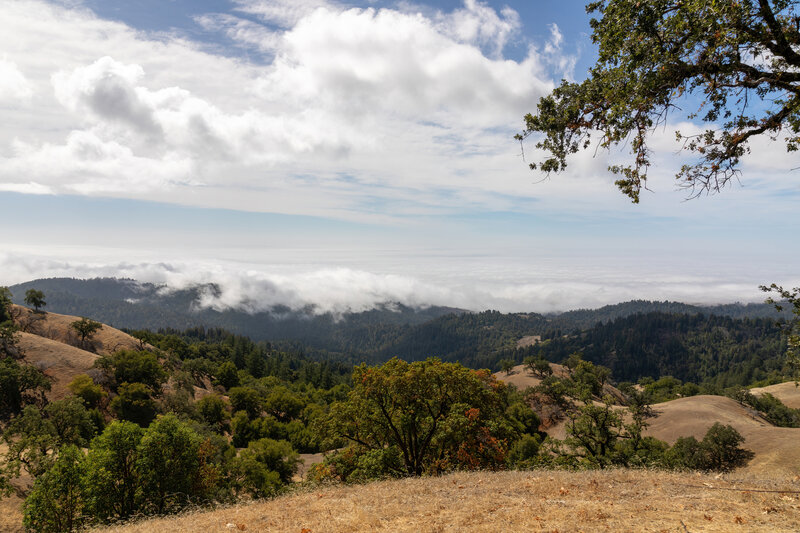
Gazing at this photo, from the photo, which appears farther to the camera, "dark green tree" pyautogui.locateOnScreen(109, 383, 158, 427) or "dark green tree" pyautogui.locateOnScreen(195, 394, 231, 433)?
"dark green tree" pyautogui.locateOnScreen(195, 394, 231, 433)

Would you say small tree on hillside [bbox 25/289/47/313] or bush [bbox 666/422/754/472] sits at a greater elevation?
small tree on hillside [bbox 25/289/47/313]

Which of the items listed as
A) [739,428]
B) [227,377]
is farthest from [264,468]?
[227,377]

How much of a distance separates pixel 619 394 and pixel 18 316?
206 metres

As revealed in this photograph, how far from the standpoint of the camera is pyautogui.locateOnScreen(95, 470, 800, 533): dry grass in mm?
10523

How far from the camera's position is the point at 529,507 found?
12523 millimetres

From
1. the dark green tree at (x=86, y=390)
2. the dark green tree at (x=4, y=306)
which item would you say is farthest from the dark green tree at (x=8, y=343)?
the dark green tree at (x=4, y=306)

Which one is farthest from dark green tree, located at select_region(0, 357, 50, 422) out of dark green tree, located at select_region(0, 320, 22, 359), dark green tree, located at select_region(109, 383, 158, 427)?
dark green tree, located at select_region(109, 383, 158, 427)

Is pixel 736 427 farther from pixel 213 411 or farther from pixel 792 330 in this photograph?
pixel 213 411

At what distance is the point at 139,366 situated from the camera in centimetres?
8250

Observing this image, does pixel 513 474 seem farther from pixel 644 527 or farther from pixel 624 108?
pixel 624 108

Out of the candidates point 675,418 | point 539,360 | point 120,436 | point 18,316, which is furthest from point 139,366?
point 539,360

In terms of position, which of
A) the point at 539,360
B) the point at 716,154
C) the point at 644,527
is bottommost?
the point at 539,360

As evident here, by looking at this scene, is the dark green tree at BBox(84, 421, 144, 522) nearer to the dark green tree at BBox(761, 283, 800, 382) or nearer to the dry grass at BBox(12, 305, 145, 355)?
the dark green tree at BBox(761, 283, 800, 382)

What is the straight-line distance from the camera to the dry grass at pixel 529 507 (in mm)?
10523
